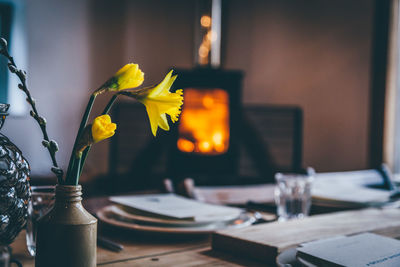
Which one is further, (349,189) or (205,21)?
(205,21)

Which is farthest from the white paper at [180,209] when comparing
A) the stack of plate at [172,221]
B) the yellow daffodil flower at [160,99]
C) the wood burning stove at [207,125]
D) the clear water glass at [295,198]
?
the wood burning stove at [207,125]

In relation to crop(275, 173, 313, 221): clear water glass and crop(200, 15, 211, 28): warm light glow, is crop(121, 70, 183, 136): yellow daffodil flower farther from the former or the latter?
crop(200, 15, 211, 28): warm light glow

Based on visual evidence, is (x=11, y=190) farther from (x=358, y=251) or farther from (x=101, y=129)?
(x=358, y=251)

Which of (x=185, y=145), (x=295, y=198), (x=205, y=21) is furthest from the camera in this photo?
(x=205, y=21)

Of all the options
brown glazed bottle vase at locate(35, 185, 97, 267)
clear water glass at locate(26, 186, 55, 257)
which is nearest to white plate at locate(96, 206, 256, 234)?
clear water glass at locate(26, 186, 55, 257)

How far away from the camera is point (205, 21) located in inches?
151

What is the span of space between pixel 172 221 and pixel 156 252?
91 millimetres

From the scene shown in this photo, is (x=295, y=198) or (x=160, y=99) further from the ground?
(x=160, y=99)

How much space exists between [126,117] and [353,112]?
6.46ft

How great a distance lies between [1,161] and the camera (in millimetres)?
549

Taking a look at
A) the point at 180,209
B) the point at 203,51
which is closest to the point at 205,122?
the point at 203,51

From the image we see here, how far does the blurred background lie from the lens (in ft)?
11.9

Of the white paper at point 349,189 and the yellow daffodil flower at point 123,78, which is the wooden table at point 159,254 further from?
the white paper at point 349,189

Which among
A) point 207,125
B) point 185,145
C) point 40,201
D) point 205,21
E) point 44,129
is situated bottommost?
point 185,145
